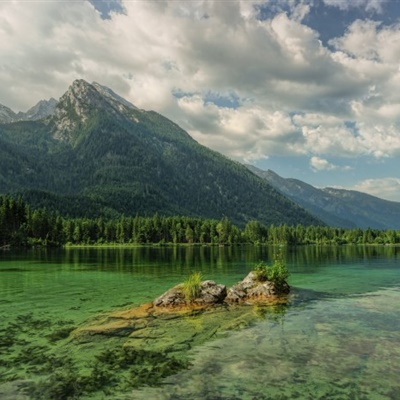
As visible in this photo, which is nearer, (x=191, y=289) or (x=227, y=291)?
(x=191, y=289)

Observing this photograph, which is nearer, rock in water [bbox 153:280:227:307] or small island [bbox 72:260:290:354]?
small island [bbox 72:260:290:354]

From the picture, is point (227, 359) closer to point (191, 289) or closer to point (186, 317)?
point (186, 317)

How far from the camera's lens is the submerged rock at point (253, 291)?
129 ft

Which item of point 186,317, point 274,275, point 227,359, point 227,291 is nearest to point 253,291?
point 227,291

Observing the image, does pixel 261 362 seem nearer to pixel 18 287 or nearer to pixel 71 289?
pixel 71 289

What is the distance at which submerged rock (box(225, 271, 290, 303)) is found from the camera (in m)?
39.2

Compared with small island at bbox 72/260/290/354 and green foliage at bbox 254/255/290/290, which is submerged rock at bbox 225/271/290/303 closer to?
small island at bbox 72/260/290/354

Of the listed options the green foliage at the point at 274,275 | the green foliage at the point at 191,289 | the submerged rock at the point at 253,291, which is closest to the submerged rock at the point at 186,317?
the submerged rock at the point at 253,291

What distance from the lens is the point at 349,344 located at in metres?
22.7

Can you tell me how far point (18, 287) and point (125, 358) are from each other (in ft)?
124

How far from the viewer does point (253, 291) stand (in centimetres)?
4103

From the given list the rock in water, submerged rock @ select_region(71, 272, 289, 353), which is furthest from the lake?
the rock in water

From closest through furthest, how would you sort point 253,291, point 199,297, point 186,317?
point 186,317 → point 199,297 → point 253,291

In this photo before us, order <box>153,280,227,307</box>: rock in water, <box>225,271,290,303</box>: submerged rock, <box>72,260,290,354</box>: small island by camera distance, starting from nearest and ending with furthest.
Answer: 1. <box>72,260,290,354</box>: small island
2. <box>153,280,227,307</box>: rock in water
3. <box>225,271,290,303</box>: submerged rock
